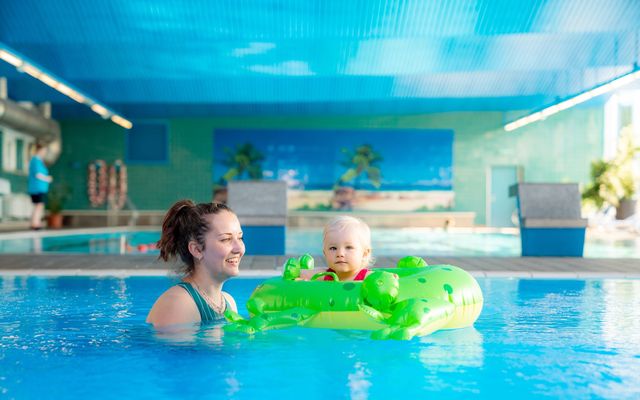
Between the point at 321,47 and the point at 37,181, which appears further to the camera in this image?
the point at 37,181

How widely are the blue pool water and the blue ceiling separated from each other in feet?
20.4

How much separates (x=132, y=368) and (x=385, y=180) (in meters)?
18.7

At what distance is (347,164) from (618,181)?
7.85m

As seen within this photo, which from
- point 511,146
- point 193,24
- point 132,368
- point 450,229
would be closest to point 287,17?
point 193,24

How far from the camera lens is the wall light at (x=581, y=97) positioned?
1200 centimetres

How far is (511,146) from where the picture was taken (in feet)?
69.5

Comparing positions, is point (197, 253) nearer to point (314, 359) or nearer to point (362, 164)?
point (314, 359)

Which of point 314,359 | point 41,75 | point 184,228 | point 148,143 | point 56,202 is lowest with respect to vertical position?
point 314,359

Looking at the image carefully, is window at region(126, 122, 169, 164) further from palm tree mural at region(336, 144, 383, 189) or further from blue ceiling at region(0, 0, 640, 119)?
palm tree mural at region(336, 144, 383, 189)

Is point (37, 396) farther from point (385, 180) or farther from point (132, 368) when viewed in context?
point (385, 180)

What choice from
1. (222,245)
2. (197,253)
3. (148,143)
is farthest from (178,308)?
(148,143)

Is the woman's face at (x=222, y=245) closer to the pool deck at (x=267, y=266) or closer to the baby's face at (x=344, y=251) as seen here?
the baby's face at (x=344, y=251)

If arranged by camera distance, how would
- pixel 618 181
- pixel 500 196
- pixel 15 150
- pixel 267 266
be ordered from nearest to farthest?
pixel 267 266 < pixel 15 150 < pixel 618 181 < pixel 500 196

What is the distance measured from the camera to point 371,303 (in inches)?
138
